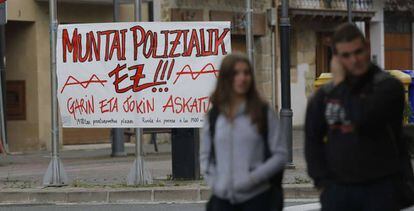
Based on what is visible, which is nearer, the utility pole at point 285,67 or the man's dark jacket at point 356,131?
the man's dark jacket at point 356,131

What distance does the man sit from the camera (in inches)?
207

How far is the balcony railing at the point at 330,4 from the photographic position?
28575 mm

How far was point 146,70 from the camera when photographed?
43.2ft

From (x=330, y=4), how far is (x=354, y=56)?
2473 centimetres

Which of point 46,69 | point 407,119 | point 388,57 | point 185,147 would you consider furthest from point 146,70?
point 388,57

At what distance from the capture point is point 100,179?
1427 cm

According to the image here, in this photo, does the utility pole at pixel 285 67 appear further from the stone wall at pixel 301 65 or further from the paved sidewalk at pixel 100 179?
the stone wall at pixel 301 65

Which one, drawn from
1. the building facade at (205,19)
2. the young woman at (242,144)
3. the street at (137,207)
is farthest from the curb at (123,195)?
A: the building facade at (205,19)

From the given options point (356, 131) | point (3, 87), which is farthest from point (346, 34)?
point (3, 87)

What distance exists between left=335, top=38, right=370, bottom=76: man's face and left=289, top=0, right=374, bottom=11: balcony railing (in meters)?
22.9

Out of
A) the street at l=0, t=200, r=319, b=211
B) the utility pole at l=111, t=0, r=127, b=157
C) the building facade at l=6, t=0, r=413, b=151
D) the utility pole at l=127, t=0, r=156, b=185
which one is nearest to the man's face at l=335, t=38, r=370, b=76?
the street at l=0, t=200, r=319, b=211

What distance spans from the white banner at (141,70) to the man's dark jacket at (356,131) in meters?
7.53

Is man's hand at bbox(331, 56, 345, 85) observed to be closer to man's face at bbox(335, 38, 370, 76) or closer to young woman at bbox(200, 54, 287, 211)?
man's face at bbox(335, 38, 370, 76)

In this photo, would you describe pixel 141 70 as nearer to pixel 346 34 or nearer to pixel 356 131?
pixel 346 34
